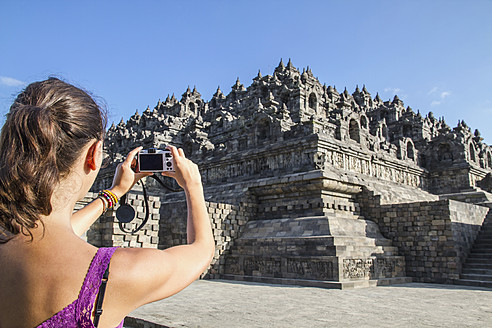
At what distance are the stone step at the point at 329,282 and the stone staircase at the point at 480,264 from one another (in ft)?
6.21

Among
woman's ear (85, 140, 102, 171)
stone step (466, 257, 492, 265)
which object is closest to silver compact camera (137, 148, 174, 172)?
woman's ear (85, 140, 102, 171)

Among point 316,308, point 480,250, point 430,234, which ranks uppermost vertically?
point 430,234

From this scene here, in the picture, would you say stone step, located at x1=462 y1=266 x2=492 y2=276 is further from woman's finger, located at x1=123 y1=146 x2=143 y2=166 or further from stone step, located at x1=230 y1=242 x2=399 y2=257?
woman's finger, located at x1=123 y1=146 x2=143 y2=166

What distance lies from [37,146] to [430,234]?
15107mm

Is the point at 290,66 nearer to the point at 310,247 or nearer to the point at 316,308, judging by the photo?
the point at 310,247

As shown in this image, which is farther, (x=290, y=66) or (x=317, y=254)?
(x=290, y=66)

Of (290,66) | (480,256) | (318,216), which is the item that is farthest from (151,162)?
(290,66)

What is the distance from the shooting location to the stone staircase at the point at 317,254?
1220 cm

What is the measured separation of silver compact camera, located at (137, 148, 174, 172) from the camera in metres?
1.93

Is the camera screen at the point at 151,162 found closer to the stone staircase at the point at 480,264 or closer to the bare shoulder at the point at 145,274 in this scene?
the bare shoulder at the point at 145,274

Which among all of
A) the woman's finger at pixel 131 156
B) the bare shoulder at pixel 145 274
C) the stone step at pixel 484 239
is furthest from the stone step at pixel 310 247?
the bare shoulder at pixel 145 274

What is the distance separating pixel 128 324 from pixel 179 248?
21.8ft

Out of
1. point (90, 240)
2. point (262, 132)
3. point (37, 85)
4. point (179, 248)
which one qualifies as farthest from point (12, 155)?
point (262, 132)

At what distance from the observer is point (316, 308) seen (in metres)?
8.19
